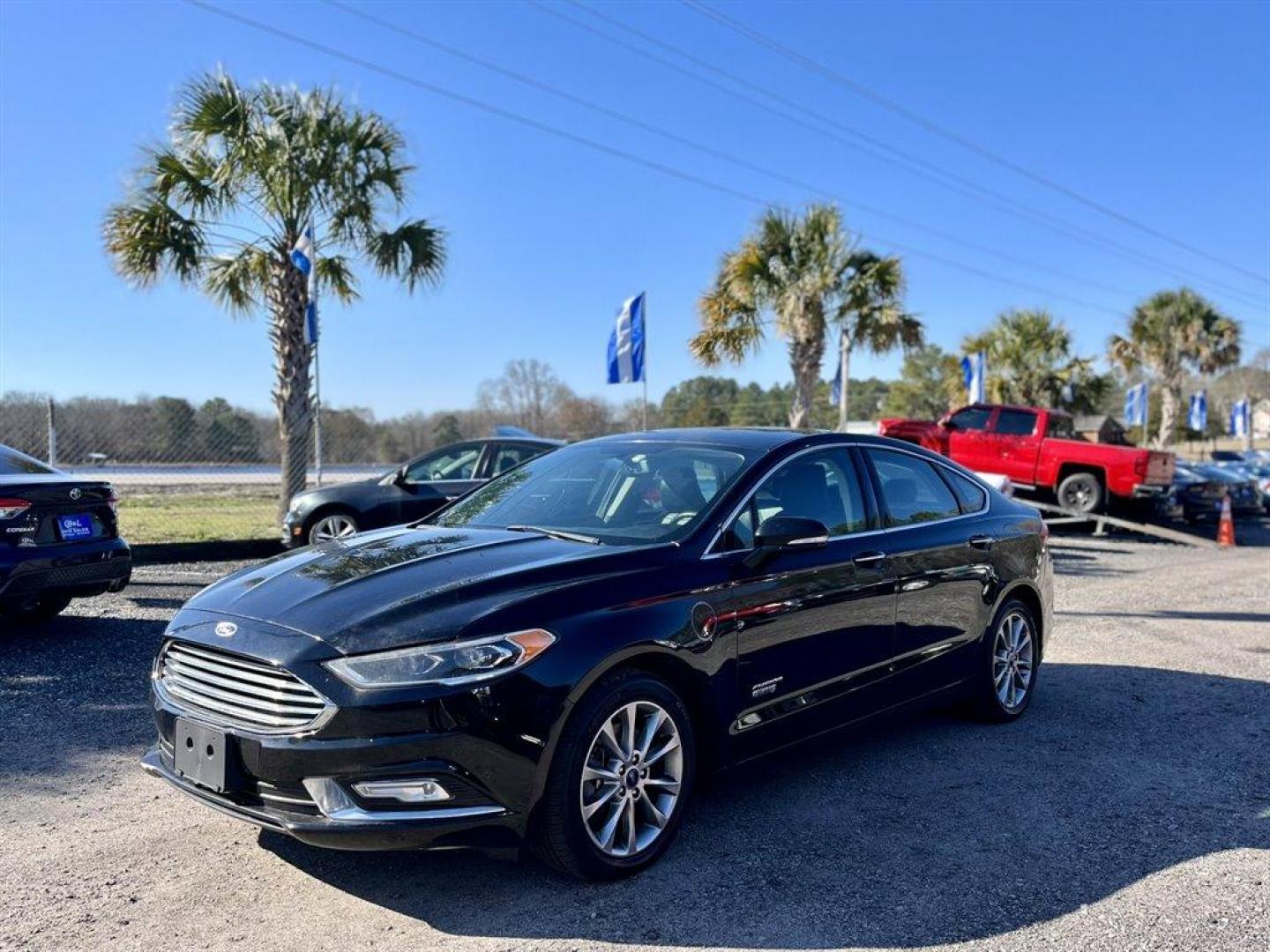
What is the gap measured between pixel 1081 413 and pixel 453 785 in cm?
3461

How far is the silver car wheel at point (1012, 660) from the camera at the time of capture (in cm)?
581

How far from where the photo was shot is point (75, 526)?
7055mm

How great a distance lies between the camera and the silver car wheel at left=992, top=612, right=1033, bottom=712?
5.81 meters

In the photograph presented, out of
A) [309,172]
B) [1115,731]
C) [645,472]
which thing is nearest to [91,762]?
[645,472]

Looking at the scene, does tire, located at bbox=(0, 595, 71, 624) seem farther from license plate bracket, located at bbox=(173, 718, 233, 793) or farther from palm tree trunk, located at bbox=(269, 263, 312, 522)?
palm tree trunk, located at bbox=(269, 263, 312, 522)

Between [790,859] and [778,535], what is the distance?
4.05 ft

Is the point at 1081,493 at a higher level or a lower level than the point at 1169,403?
lower

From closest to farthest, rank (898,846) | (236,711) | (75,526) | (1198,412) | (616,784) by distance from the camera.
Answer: (236,711) → (616,784) → (898,846) → (75,526) → (1198,412)

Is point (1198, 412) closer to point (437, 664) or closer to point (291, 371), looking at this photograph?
point (291, 371)

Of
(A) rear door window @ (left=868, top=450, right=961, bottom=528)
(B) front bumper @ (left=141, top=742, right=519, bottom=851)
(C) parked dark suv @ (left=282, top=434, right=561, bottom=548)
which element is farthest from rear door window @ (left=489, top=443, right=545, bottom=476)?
(B) front bumper @ (left=141, top=742, right=519, bottom=851)

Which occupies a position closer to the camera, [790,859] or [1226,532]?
[790,859]

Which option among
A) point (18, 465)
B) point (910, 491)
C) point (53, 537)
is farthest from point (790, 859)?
point (18, 465)

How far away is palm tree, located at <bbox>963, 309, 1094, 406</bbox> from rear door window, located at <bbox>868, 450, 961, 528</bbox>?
2780 cm

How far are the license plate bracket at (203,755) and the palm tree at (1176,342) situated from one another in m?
37.0
